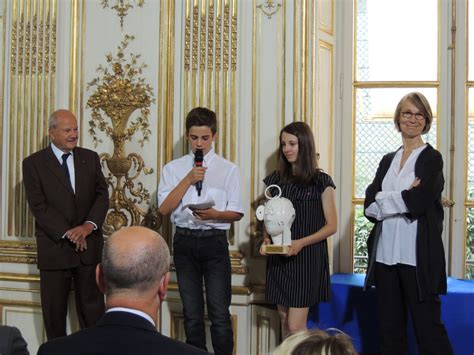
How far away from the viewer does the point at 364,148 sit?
4738 mm

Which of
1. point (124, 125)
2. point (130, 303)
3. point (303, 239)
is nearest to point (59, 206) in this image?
point (124, 125)

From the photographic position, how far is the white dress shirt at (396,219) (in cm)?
367

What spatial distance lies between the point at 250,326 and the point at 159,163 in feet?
3.56

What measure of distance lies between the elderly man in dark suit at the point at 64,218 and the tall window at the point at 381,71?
62.0 inches

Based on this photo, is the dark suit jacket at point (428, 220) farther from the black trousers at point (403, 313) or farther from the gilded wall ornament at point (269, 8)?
the gilded wall ornament at point (269, 8)

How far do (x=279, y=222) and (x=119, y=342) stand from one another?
2.14 meters

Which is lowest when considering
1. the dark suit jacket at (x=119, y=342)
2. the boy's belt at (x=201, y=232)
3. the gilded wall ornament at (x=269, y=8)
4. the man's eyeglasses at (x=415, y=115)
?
the dark suit jacket at (x=119, y=342)

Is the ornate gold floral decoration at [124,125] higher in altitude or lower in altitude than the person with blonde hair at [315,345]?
higher

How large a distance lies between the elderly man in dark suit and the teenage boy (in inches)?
18.9

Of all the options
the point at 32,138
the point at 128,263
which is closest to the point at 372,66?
the point at 32,138

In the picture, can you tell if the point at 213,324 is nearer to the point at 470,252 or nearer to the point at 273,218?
the point at 273,218

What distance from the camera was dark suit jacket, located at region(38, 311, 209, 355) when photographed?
1.70m

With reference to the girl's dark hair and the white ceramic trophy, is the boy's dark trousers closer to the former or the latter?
the white ceramic trophy

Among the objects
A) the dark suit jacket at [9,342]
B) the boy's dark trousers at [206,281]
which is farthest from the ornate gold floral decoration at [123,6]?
the dark suit jacket at [9,342]
